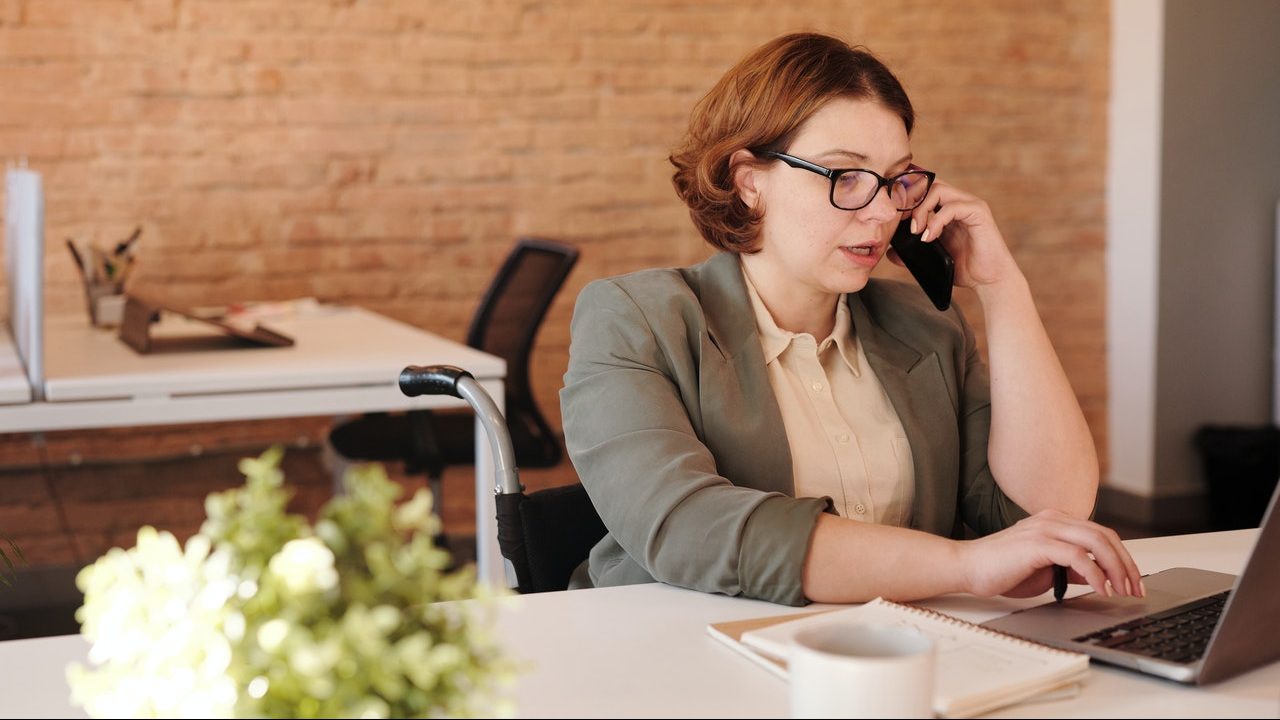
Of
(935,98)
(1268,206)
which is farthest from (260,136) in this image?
(1268,206)

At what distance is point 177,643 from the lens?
2.27 ft

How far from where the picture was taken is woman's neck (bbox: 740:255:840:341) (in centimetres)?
164

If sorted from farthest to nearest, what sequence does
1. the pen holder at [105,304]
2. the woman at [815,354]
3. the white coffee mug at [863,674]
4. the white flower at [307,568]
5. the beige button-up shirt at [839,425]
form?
1. the pen holder at [105,304]
2. the beige button-up shirt at [839,425]
3. the woman at [815,354]
4. the white coffee mug at [863,674]
5. the white flower at [307,568]

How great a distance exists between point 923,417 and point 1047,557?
1.43 ft

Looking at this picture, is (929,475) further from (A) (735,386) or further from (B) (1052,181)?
(B) (1052,181)

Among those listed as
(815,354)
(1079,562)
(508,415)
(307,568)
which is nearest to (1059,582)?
(1079,562)

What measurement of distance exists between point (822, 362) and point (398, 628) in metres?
1.01

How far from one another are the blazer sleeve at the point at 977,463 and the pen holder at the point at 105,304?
8.17 feet

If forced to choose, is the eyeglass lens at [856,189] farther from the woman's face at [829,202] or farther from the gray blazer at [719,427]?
the gray blazer at [719,427]

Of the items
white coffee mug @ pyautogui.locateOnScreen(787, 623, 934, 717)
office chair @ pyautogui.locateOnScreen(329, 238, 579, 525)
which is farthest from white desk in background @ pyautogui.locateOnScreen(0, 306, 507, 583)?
white coffee mug @ pyautogui.locateOnScreen(787, 623, 934, 717)

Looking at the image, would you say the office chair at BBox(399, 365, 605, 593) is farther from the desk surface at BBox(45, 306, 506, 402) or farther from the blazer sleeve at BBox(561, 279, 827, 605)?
the desk surface at BBox(45, 306, 506, 402)

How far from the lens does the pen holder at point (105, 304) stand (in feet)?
11.5

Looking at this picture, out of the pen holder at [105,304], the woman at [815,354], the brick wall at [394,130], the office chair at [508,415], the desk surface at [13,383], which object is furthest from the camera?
the brick wall at [394,130]

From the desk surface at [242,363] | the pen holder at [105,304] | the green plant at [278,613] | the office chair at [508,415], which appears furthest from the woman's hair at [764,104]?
the pen holder at [105,304]
